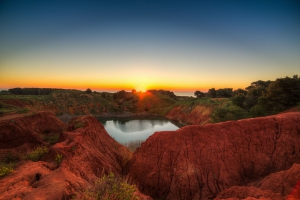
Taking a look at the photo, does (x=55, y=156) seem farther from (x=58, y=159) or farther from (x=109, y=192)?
(x=109, y=192)

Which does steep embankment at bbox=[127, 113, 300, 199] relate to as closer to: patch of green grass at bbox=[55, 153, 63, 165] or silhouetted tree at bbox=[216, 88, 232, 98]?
patch of green grass at bbox=[55, 153, 63, 165]

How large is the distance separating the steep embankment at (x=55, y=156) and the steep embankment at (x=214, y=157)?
324 centimetres

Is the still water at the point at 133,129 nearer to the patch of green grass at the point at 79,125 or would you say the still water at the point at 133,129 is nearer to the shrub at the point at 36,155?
the patch of green grass at the point at 79,125

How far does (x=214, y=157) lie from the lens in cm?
1188

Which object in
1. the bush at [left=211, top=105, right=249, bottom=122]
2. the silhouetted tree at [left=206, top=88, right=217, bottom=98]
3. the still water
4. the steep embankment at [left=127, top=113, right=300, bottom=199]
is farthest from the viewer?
the silhouetted tree at [left=206, top=88, right=217, bottom=98]

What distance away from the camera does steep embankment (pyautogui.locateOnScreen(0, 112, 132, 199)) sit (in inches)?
253

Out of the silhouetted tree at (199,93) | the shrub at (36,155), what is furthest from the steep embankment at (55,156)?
the silhouetted tree at (199,93)

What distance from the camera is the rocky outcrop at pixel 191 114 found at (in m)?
44.1

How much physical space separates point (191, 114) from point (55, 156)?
45.4 metres

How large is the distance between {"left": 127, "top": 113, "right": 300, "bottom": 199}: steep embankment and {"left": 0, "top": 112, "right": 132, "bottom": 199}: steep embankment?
3236mm

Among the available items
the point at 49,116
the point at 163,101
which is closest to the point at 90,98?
the point at 163,101

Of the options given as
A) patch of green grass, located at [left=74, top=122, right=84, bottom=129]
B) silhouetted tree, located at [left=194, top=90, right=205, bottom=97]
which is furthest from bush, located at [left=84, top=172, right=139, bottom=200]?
silhouetted tree, located at [left=194, top=90, right=205, bottom=97]

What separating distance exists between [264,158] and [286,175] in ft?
14.4

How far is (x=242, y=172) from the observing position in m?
11.4
